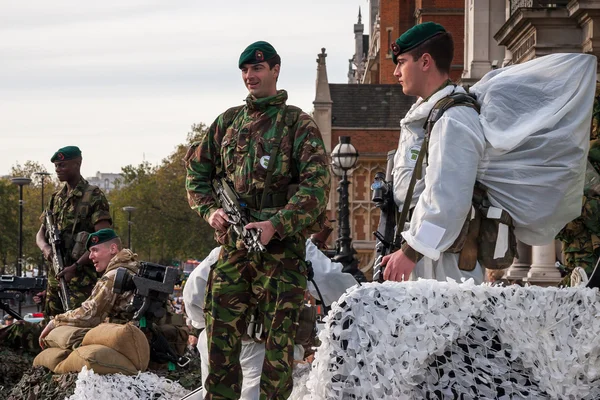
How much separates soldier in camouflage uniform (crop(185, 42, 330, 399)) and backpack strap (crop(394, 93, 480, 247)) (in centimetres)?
79

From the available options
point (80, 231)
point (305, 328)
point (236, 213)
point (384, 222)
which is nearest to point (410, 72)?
point (384, 222)

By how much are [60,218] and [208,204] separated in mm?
5791

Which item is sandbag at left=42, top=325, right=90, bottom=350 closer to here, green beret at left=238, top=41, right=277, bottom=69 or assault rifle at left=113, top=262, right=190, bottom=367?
assault rifle at left=113, top=262, right=190, bottom=367

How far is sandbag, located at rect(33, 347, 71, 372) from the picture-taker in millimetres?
8750

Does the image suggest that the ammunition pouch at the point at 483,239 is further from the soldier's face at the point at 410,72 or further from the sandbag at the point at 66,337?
the sandbag at the point at 66,337

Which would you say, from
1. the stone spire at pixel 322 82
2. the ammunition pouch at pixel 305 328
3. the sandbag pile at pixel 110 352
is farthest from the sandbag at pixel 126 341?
the stone spire at pixel 322 82

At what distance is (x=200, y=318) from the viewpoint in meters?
7.53

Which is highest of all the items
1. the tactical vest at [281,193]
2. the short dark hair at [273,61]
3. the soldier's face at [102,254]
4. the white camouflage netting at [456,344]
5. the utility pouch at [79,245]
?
the short dark hair at [273,61]

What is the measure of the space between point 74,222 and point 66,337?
339cm

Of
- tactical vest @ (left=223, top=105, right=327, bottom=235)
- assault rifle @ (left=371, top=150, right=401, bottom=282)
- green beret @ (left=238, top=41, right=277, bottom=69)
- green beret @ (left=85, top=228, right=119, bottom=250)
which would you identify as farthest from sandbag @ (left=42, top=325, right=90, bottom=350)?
assault rifle @ (left=371, top=150, right=401, bottom=282)

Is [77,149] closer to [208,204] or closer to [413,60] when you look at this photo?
[208,204]

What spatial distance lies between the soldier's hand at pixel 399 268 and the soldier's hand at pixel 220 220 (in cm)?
134

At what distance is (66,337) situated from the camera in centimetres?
881

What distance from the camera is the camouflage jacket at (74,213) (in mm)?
11922
